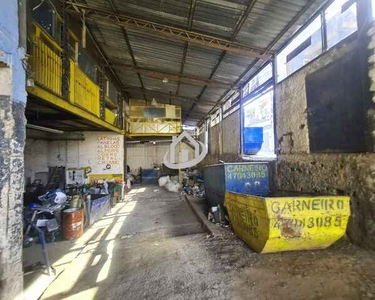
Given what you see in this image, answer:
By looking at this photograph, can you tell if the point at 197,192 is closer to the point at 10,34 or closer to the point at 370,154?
the point at 370,154

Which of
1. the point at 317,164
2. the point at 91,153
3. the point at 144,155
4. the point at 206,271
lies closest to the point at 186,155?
the point at 144,155

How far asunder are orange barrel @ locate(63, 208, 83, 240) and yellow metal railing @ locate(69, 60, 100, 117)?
8.44 ft

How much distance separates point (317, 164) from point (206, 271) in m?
3.09

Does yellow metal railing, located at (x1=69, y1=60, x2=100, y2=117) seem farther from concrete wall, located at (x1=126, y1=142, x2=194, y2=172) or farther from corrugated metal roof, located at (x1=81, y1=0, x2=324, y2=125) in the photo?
concrete wall, located at (x1=126, y1=142, x2=194, y2=172)

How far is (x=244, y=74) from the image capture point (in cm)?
773

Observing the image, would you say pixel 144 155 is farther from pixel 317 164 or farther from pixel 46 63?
pixel 317 164

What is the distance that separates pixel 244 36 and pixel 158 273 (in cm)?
560

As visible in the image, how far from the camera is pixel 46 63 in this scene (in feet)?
13.6

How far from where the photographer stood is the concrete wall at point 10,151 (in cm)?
258

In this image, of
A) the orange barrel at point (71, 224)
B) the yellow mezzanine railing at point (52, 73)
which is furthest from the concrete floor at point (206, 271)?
the yellow mezzanine railing at point (52, 73)

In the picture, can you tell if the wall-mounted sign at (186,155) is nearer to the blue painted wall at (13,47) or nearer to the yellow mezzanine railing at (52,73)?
the yellow mezzanine railing at (52,73)

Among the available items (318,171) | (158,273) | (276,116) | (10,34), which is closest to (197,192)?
(276,116)

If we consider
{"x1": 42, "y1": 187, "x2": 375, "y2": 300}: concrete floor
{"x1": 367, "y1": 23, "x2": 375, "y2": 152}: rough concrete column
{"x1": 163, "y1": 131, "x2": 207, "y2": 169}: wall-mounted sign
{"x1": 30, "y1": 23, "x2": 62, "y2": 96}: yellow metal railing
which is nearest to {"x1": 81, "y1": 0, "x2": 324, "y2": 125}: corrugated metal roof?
{"x1": 367, "y1": 23, "x2": 375, "y2": 152}: rough concrete column

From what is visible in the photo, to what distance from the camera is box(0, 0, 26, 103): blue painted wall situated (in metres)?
2.57
